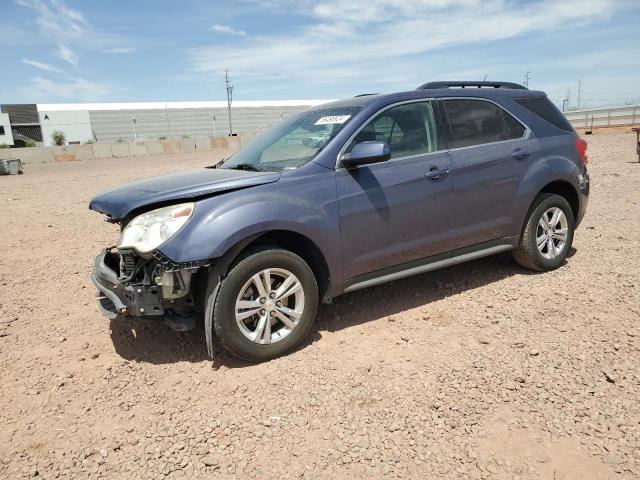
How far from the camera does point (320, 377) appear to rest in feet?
10.9

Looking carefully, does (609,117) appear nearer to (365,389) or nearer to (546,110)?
(546,110)

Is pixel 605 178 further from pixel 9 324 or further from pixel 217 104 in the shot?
pixel 217 104

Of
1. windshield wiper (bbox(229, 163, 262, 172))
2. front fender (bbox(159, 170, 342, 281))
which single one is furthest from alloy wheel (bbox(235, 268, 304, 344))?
windshield wiper (bbox(229, 163, 262, 172))

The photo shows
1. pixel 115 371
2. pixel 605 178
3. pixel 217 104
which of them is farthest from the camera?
pixel 217 104

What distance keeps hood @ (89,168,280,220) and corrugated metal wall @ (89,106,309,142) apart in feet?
314

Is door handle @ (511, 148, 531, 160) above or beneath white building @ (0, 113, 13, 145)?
beneath


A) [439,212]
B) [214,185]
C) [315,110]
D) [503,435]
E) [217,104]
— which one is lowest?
[503,435]

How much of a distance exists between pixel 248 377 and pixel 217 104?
113823 mm

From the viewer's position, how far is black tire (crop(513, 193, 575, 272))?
490 cm

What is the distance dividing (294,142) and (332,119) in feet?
1.22

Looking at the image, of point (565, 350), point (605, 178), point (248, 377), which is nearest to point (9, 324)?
point (248, 377)

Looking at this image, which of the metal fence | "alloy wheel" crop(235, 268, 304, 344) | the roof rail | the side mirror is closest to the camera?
"alloy wheel" crop(235, 268, 304, 344)

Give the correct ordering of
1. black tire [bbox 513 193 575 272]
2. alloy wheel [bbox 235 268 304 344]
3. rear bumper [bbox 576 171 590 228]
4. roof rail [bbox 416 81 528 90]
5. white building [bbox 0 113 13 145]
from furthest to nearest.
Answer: white building [bbox 0 113 13 145] → rear bumper [bbox 576 171 590 228] → black tire [bbox 513 193 575 272] → roof rail [bbox 416 81 528 90] → alloy wheel [bbox 235 268 304 344]

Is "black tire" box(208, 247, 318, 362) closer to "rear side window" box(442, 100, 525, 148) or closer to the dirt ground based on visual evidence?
the dirt ground
